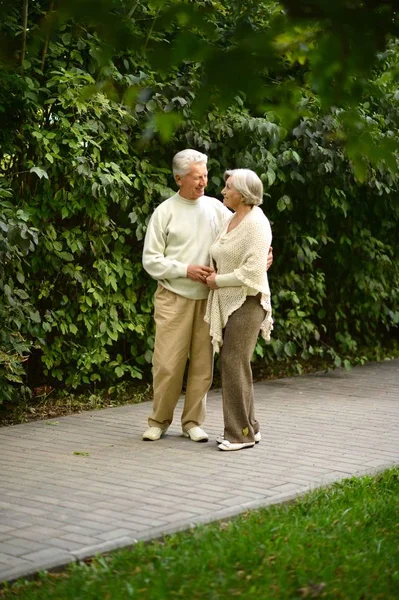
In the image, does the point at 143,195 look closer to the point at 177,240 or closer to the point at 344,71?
the point at 177,240

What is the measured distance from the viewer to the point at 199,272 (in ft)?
26.5

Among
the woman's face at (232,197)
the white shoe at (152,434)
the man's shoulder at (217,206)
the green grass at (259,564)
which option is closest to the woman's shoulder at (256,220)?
the woman's face at (232,197)

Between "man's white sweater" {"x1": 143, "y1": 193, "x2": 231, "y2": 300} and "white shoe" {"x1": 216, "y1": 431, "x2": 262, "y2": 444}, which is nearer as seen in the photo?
"white shoe" {"x1": 216, "y1": 431, "x2": 262, "y2": 444}

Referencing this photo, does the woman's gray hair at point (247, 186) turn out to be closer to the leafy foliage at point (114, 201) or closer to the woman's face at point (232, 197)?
the woman's face at point (232, 197)

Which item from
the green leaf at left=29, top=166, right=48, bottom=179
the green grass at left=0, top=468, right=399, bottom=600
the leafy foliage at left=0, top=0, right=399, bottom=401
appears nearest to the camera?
the green grass at left=0, top=468, right=399, bottom=600

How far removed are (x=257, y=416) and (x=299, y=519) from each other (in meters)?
3.40

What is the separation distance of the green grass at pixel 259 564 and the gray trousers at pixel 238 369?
1.68 m

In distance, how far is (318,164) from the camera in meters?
11.1

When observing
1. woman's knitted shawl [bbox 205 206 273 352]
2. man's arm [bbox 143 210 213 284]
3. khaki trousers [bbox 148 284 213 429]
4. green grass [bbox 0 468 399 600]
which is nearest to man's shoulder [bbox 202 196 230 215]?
woman's knitted shawl [bbox 205 206 273 352]

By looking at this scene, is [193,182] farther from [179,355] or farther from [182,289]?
[179,355]

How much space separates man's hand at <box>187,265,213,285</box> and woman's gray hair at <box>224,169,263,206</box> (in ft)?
1.83

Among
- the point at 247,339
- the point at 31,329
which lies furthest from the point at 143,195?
the point at 247,339

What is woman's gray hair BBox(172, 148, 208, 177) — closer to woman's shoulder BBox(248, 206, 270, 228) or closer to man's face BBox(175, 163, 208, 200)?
man's face BBox(175, 163, 208, 200)

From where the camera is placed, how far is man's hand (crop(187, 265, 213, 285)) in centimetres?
807
